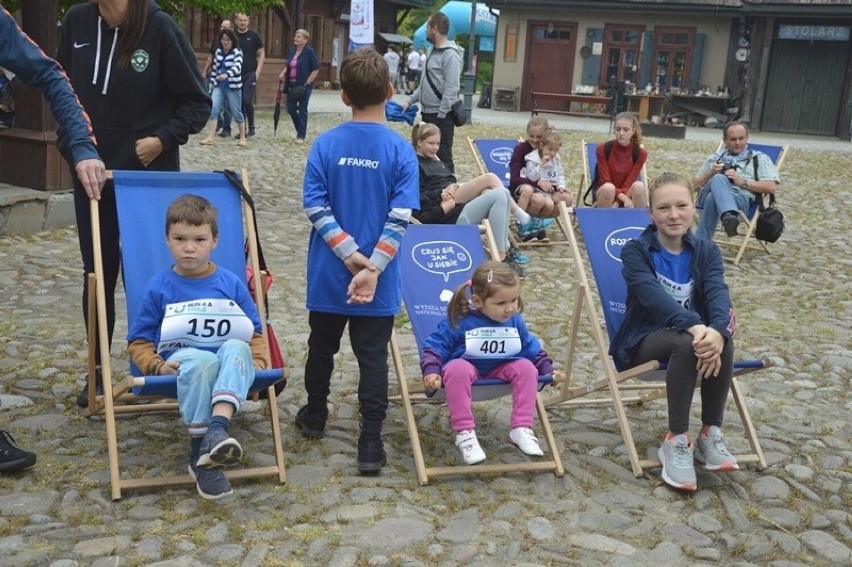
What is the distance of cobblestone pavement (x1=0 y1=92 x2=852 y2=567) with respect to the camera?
3.24 meters

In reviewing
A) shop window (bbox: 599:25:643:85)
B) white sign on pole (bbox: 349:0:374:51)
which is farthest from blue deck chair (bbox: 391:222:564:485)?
shop window (bbox: 599:25:643:85)

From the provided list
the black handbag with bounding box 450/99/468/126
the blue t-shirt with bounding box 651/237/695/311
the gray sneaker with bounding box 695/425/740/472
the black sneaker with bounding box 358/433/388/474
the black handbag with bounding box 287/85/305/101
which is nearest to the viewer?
the black sneaker with bounding box 358/433/388/474

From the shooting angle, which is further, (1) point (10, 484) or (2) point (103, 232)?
(2) point (103, 232)

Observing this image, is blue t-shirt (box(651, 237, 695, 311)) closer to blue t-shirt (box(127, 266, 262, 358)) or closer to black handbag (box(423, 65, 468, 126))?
blue t-shirt (box(127, 266, 262, 358))

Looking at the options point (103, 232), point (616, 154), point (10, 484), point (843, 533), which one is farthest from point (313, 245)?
point (616, 154)

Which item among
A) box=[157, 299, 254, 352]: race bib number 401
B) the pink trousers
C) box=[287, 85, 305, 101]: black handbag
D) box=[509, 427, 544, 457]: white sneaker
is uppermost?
box=[287, 85, 305, 101]: black handbag

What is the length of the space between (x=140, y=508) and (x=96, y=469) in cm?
38

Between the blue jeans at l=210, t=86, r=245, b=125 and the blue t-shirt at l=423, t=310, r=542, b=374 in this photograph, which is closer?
the blue t-shirt at l=423, t=310, r=542, b=374

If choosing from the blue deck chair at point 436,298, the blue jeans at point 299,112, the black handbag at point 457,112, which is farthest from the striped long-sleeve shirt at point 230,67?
the blue deck chair at point 436,298

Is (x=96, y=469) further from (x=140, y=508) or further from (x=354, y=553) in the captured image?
(x=354, y=553)

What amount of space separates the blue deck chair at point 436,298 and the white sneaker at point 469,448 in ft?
0.11

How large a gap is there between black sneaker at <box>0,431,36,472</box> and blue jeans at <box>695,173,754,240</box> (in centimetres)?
622

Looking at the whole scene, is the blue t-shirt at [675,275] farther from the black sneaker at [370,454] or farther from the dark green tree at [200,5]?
the dark green tree at [200,5]

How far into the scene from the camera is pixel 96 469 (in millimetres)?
3715
